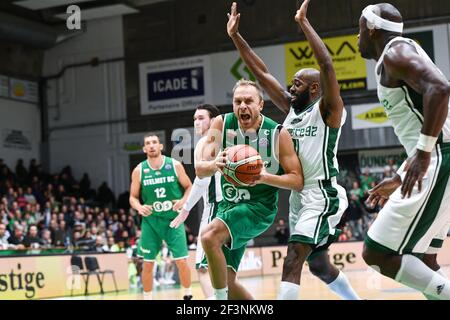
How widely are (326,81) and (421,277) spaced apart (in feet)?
6.04

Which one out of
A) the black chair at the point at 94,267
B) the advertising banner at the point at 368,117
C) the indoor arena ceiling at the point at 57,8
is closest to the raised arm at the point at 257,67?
the black chair at the point at 94,267

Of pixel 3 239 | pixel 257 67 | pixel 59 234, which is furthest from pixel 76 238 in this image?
pixel 257 67

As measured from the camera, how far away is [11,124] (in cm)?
2675

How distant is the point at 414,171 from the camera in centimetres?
395

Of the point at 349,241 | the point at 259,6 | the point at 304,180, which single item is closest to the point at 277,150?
the point at 304,180

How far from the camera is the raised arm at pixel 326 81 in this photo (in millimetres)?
5398

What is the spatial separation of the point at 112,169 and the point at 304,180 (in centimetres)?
2236

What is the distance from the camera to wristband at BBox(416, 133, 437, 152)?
3.93 meters

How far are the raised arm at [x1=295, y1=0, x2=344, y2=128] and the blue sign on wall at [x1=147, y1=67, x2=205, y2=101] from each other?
785 inches

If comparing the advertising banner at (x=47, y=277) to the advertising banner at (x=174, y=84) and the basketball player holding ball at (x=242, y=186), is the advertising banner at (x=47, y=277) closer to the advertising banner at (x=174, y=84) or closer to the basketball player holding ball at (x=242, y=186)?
the basketball player holding ball at (x=242, y=186)

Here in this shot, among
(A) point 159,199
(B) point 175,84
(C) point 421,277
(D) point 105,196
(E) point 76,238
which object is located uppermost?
(B) point 175,84

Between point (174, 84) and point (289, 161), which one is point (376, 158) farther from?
point (289, 161)

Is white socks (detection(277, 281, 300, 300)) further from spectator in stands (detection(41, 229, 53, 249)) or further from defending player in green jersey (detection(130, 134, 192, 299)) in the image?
spectator in stands (detection(41, 229, 53, 249))

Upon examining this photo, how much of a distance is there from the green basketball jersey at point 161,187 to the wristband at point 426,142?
561 centimetres
